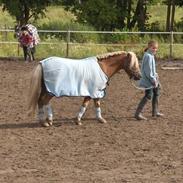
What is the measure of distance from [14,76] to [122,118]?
5.26 metres

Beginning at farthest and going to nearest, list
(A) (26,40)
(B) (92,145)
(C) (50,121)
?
1. (A) (26,40)
2. (C) (50,121)
3. (B) (92,145)

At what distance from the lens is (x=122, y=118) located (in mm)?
9086

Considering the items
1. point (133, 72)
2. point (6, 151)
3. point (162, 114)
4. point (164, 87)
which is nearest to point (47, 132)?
point (6, 151)

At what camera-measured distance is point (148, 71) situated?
28.7 feet

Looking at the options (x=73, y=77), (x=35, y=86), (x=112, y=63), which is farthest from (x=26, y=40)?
(x=35, y=86)

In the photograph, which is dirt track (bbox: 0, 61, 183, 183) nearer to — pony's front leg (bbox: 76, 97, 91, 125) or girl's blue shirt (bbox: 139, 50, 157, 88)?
pony's front leg (bbox: 76, 97, 91, 125)

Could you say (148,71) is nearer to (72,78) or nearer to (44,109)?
(72,78)

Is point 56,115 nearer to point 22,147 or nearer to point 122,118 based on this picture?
point 122,118

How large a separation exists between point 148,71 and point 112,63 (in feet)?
1.94

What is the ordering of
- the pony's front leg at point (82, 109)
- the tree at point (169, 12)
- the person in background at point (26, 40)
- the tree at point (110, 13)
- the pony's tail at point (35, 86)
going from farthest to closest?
the tree at point (110, 13), the tree at point (169, 12), the person in background at point (26, 40), the pony's front leg at point (82, 109), the pony's tail at point (35, 86)

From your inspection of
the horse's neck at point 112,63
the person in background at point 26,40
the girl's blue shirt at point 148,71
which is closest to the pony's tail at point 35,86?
the horse's neck at point 112,63

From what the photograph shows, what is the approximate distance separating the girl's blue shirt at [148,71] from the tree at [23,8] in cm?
1623

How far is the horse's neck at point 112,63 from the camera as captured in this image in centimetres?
861

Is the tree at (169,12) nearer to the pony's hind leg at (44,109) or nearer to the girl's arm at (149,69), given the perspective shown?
the girl's arm at (149,69)
